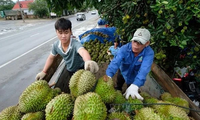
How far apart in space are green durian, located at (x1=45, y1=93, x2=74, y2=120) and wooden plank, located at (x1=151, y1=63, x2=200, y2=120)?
1.32 metres

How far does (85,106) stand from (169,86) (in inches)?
60.3

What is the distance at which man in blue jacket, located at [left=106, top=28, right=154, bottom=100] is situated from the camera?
1.95m

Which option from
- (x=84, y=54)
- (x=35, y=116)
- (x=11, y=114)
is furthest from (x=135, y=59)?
(x=11, y=114)

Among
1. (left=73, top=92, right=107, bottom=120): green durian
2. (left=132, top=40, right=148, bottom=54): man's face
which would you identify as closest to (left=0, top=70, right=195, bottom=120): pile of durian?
(left=73, top=92, right=107, bottom=120): green durian

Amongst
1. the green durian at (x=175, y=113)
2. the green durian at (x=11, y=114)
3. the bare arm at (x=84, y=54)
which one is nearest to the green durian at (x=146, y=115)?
the green durian at (x=175, y=113)

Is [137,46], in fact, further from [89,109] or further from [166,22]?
[89,109]

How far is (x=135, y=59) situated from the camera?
238 cm

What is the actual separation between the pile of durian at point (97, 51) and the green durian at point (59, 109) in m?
2.96

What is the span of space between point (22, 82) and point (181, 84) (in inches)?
199

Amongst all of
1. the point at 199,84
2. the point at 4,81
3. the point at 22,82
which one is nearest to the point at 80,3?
the point at 199,84

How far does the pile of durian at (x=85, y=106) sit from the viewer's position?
49.3 inches

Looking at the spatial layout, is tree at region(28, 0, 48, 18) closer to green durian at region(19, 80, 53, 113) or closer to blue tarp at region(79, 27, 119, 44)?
blue tarp at region(79, 27, 119, 44)

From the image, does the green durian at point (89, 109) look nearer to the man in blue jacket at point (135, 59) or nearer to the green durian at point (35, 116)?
the green durian at point (35, 116)

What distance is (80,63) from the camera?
2734 millimetres
